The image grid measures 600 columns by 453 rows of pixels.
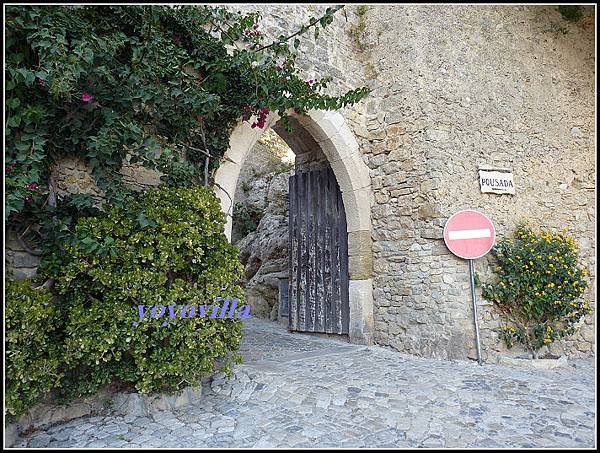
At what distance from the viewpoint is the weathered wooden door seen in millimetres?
5598

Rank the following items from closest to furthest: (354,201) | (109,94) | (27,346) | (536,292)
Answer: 1. (27,346)
2. (109,94)
3. (536,292)
4. (354,201)

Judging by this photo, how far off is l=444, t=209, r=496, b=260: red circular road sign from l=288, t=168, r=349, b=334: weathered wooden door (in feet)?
4.86

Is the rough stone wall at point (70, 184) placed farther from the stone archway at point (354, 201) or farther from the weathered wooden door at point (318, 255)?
the weathered wooden door at point (318, 255)

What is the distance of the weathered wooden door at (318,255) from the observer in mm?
5598

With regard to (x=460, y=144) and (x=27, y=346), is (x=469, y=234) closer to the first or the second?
(x=460, y=144)

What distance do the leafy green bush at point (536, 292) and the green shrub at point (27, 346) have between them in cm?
388

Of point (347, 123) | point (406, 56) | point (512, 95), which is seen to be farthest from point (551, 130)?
point (347, 123)

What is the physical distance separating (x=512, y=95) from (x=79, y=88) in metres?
4.69

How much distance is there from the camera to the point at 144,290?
2.67m

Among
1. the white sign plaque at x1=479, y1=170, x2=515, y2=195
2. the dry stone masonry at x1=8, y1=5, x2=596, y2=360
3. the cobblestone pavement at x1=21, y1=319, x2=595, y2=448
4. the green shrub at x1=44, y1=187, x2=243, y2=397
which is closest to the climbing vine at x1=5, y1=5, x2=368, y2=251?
the green shrub at x1=44, y1=187, x2=243, y2=397

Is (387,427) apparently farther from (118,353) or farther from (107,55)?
(107,55)

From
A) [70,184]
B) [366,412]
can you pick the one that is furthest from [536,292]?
[70,184]

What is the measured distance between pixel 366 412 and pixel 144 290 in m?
1.66

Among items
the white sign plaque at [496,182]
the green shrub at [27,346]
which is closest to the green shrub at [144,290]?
the green shrub at [27,346]
